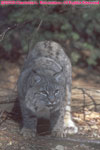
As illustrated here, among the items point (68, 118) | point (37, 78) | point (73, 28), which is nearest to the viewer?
point (37, 78)

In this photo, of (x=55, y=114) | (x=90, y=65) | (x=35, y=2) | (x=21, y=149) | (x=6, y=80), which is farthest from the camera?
(x=90, y=65)

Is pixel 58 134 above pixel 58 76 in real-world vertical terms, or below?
below

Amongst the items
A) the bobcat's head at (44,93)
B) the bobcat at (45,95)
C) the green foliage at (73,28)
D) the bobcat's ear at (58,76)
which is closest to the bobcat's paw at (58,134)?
the bobcat at (45,95)

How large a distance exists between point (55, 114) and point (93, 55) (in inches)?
178

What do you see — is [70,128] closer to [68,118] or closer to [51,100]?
[68,118]

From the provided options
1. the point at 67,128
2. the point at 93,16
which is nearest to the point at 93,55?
the point at 93,16

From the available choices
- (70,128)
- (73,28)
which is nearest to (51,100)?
(70,128)

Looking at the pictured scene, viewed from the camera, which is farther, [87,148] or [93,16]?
[93,16]

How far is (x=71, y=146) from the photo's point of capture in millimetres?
3908

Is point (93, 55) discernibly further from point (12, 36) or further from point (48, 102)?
point (48, 102)

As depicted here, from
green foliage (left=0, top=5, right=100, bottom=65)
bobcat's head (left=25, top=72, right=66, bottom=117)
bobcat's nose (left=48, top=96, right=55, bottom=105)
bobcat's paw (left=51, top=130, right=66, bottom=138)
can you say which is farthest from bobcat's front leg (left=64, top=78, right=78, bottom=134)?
green foliage (left=0, top=5, right=100, bottom=65)

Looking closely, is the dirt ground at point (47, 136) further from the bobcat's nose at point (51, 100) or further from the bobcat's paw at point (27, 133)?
the bobcat's nose at point (51, 100)

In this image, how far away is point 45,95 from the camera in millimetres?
4035

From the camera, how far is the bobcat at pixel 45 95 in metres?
4.11
